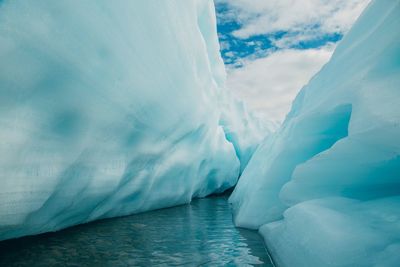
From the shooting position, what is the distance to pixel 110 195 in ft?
19.4

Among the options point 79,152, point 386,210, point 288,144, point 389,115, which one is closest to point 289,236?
point 386,210

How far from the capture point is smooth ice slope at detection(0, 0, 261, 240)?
3.18m

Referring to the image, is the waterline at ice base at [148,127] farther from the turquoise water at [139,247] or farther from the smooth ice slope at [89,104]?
the turquoise water at [139,247]

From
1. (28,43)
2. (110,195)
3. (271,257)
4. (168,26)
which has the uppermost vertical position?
(168,26)

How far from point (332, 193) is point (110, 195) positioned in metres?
4.17

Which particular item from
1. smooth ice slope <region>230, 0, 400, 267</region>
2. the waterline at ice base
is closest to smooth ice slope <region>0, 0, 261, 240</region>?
the waterline at ice base

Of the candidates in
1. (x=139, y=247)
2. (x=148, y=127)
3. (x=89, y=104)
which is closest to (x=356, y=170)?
(x=139, y=247)

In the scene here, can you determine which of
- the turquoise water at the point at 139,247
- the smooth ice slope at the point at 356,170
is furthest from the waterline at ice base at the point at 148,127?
the turquoise water at the point at 139,247

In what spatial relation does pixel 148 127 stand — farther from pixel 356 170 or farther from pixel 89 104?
pixel 356 170

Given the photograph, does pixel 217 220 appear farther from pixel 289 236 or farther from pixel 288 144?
pixel 289 236

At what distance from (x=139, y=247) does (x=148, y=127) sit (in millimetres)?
2448

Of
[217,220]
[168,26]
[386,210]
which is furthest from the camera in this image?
[217,220]

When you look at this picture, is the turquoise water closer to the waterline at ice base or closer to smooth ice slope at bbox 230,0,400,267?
the waterline at ice base

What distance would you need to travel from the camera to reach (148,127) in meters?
5.92
